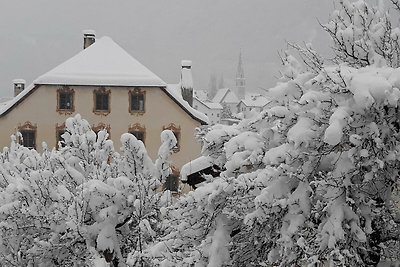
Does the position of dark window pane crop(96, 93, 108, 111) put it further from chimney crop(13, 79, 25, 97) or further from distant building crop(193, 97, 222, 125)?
distant building crop(193, 97, 222, 125)

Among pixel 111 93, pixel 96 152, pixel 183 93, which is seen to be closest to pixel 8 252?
pixel 96 152

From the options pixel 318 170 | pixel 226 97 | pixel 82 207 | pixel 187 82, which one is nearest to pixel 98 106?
pixel 187 82

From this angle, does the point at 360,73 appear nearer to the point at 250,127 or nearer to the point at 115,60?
the point at 250,127

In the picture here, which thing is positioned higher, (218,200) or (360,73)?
(360,73)

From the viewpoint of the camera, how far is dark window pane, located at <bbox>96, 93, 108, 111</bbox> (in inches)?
1117

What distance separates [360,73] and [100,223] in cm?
656

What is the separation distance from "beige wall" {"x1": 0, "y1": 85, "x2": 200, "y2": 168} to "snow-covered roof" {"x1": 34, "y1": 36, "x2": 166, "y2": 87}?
0.33 metres

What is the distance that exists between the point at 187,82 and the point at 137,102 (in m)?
4.41

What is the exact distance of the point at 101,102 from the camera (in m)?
28.4

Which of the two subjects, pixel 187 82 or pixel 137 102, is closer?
→ pixel 137 102

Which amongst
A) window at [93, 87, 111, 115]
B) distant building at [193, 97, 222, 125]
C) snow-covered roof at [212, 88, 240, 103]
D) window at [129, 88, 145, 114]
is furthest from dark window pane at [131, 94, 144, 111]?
snow-covered roof at [212, 88, 240, 103]

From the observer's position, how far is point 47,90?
28.3 m

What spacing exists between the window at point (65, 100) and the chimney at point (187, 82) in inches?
245

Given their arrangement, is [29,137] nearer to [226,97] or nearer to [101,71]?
[101,71]
